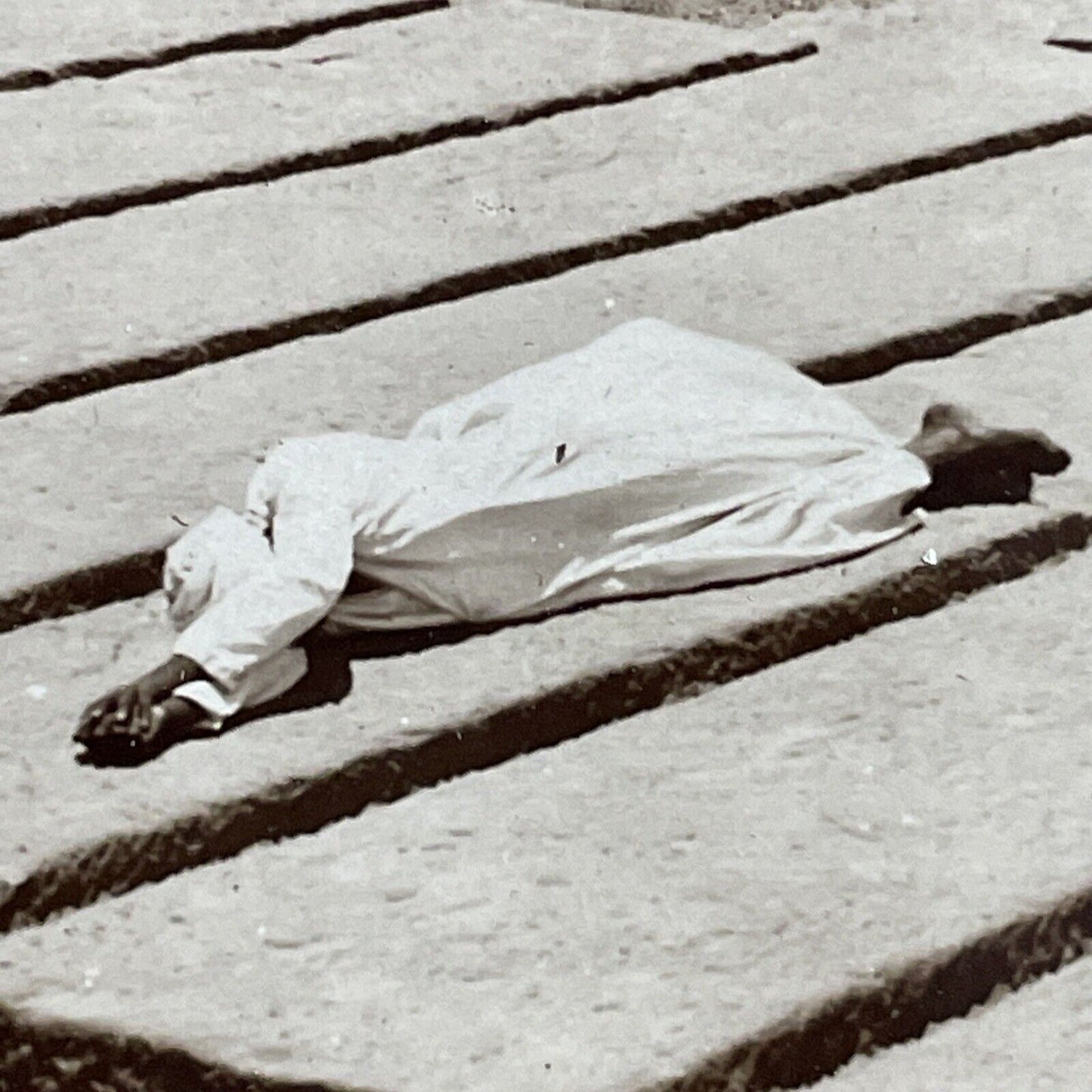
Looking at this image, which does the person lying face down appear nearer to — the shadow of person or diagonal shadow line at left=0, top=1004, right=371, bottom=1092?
the shadow of person

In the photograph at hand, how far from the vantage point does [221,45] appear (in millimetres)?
4297

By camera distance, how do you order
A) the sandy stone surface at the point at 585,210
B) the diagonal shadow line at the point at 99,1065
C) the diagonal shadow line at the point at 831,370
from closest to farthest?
the diagonal shadow line at the point at 99,1065
the diagonal shadow line at the point at 831,370
the sandy stone surface at the point at 585,210

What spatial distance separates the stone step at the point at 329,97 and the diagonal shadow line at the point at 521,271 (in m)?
0.50

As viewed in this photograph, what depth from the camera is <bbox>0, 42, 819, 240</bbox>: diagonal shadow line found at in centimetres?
373

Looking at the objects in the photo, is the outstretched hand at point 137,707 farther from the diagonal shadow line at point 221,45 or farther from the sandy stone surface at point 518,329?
the diagonal shadow line at point 221,45

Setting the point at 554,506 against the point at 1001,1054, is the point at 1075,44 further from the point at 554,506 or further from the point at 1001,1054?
the point at 1001,1054

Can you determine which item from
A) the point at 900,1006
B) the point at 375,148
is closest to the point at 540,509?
the point at 900,1006

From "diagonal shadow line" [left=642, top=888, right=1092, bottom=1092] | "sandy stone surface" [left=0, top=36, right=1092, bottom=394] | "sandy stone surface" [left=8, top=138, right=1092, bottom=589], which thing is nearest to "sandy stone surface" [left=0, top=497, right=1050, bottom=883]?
"sandy stone surface" [left=8, top=138, right=1092, bottom=589]

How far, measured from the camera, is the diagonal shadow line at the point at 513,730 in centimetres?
244

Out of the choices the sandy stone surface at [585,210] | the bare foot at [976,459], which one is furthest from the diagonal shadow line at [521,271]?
the bare foot at [976,459]

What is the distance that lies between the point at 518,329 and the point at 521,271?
0.23m

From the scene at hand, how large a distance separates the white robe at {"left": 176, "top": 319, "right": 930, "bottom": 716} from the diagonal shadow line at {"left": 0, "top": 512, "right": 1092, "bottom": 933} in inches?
4.1

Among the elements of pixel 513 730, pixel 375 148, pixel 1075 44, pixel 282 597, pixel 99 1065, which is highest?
pixel 1075 44

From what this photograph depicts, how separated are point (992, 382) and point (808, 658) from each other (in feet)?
2.35
